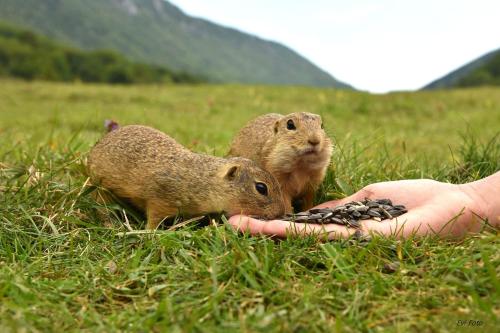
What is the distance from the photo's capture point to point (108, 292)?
274 cm

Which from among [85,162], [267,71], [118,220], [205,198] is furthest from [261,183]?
[267,71]

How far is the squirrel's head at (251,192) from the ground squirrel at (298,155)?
18 centimetres

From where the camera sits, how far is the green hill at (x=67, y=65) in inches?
1272

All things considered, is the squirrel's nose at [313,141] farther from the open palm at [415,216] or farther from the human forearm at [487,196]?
the human forearm at [487,196]

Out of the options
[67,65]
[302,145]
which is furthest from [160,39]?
[302,145]

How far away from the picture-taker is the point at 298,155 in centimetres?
420

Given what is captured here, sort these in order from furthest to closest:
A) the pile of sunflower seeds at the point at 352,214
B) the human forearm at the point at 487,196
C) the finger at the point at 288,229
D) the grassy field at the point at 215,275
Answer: the human forearm at the point at 487,196 → the pile of sunflower seeds at the point at 352,214 → the finger at the point at 288,229 → the grassy field at the point at 215,275

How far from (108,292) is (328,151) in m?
2.15

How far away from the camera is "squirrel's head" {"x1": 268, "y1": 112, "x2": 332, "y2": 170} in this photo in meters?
4.17

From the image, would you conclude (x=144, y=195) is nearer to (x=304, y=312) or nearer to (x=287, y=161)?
(x=287, y=161)

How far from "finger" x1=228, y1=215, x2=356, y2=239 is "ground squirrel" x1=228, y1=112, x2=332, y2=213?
2.22 feet

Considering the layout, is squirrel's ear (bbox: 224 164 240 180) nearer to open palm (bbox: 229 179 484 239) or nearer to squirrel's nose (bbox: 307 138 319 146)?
open palm (bbox: 229 179 484 239)

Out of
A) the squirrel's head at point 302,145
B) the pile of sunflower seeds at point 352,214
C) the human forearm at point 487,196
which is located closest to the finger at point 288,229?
the pile of sunflower seeds at point 352,214

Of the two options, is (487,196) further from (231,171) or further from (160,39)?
(160,39)
